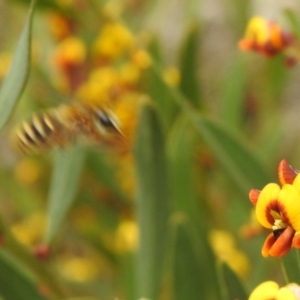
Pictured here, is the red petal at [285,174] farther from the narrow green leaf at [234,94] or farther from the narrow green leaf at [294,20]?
the narrow green leaf at [234,94]

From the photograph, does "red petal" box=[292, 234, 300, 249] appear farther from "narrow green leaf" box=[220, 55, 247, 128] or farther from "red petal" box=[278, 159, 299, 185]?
"narrow green leaf" box=[220, 55, 247, 128]

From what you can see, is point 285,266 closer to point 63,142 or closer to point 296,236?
point 296,236

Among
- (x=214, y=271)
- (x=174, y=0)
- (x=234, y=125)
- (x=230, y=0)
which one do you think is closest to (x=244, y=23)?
(x=230, y=0)

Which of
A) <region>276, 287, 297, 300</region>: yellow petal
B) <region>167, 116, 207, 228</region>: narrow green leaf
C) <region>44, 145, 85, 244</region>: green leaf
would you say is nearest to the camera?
<region>276, 287, 297, 300</region>: yellow petal

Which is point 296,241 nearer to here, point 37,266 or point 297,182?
point 297,182

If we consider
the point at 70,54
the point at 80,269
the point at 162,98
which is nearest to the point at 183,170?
the point at 162,98

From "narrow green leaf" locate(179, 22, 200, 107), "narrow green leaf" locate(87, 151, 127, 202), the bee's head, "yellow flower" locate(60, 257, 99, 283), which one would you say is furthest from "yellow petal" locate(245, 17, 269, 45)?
"yellow flower" locate(60, 257, 99, 283)
